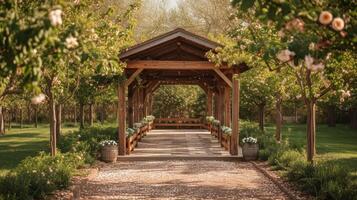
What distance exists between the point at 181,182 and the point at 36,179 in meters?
3.95


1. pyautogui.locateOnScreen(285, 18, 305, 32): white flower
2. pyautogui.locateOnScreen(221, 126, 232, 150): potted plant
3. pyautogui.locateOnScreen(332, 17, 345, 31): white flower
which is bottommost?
pyautogui.locateOnScreen(221, 126, 232, 150): potted plant

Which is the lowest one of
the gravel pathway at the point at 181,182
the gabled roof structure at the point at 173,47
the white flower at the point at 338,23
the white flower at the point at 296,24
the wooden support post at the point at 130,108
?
the gravel pathway at the point at 181,182

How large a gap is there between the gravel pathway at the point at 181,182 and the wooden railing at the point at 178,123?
67.2 ft

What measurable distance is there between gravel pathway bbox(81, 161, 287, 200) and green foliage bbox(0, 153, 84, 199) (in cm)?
66

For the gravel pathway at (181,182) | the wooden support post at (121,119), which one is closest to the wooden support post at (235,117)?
the gravel pathway at (181,182)

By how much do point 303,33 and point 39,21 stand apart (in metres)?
3.18

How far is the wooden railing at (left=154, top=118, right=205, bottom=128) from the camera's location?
37347 mm

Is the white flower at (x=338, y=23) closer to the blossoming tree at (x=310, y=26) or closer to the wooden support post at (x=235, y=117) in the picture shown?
the blossoming tree at (x=310, y=26)

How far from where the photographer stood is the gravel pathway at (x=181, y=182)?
1114 centimetres

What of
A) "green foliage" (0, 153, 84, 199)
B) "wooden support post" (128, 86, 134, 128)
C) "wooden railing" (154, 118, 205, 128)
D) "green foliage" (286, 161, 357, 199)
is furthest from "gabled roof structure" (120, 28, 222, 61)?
"wooden railing" (154, 118, 205, 128)

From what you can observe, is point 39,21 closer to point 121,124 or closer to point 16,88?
point 16,88

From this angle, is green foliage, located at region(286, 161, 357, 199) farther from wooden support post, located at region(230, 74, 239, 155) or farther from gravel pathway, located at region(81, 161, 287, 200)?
wooden support post, located at region(230, 74, 239, 155)

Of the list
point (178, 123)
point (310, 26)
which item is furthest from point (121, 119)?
point (178, 123)

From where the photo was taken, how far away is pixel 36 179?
10.3 m
